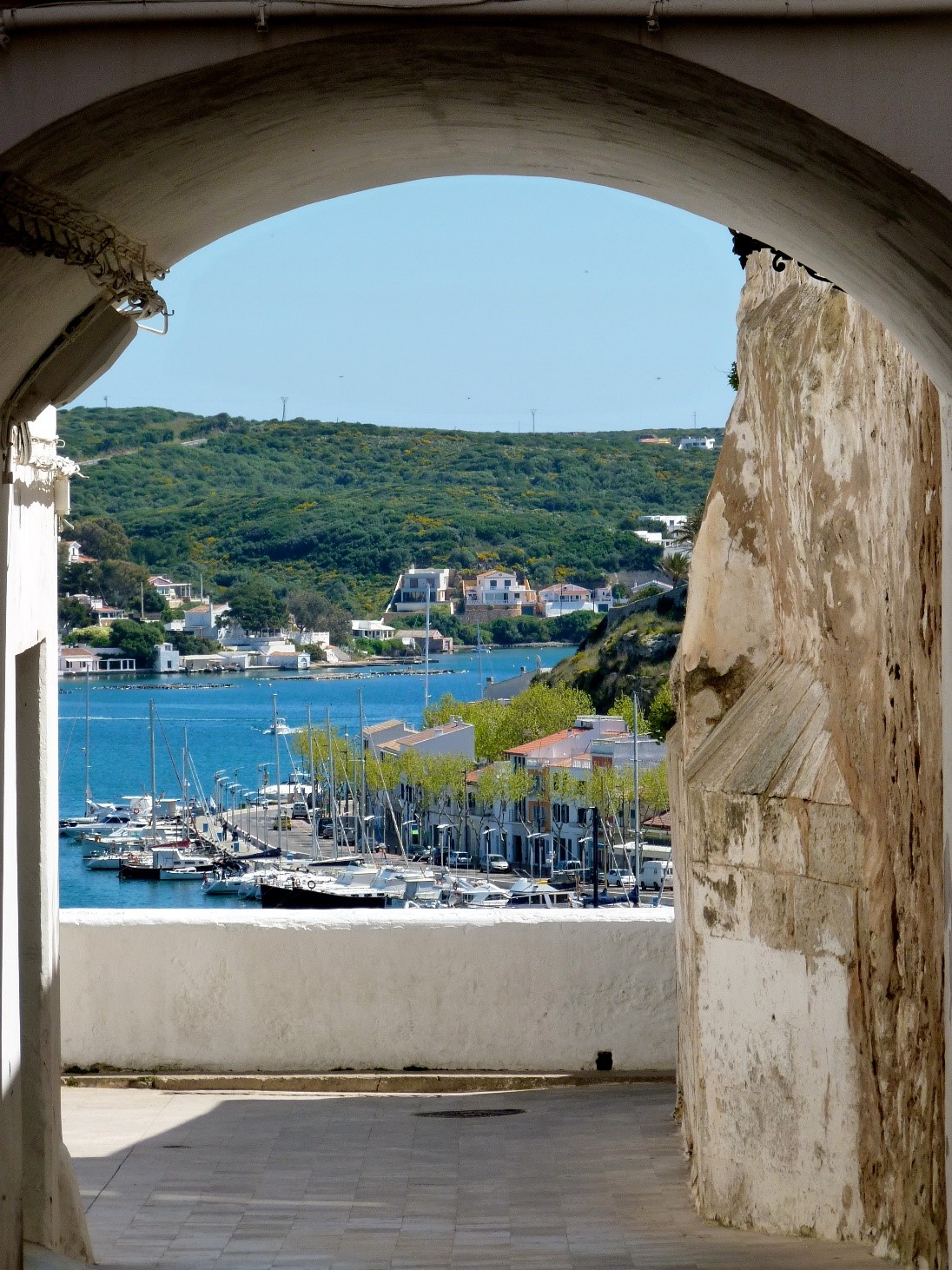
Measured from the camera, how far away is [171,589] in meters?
63.8

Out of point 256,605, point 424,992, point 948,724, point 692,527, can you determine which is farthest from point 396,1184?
point 256,605

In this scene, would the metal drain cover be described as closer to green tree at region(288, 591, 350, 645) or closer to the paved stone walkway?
the paved stone walkway

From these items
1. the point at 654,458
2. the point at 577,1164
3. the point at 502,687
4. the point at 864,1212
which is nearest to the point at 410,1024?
the point at 577,1164

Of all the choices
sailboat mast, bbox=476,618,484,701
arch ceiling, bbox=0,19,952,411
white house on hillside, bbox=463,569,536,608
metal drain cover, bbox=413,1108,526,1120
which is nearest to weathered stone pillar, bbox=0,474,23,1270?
arch ceiling, bbox=0,19,952,411

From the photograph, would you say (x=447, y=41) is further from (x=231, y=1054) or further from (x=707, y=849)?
(x=231, y=1054)

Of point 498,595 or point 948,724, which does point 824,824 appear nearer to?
point 948,724

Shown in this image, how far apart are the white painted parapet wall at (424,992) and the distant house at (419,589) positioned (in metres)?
55.8

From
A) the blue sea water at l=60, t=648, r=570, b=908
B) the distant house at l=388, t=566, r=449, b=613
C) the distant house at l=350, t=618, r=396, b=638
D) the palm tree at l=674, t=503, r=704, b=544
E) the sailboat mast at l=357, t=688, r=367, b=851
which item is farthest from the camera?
the distant house at l=350, t=618, r=396, b=638

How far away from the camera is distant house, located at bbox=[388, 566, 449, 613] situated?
64938 millimetres

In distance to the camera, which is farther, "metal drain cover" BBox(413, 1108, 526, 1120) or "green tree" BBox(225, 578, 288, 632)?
"green tree" BBox(225, 578, 288, 632)

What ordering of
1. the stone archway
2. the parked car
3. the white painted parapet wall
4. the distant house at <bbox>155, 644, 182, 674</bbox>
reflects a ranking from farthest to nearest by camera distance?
the distant house at <bbox>155, 644, 182, 674</bbox>, the parked car, the white painted parapet wall, the stone archway

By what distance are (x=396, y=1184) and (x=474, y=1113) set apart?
1.23 meters

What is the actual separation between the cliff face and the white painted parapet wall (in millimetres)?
949

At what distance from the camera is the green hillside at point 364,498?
6544 centimetres
